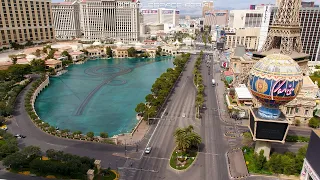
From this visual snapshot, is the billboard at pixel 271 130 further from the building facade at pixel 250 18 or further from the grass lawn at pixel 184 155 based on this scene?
the building facade at pixel 250 18

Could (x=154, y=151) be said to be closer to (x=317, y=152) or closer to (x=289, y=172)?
(x=289, y=172)

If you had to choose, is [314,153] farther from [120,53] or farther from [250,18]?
[250,18]

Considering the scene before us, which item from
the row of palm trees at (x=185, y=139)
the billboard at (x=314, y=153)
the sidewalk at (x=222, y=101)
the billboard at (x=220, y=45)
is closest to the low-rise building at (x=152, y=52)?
the billboard at (x=220, y=45)

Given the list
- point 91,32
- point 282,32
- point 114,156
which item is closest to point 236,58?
point 282,32

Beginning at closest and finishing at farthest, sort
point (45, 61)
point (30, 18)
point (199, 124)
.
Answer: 1. point (199, 124)
2. point (45, 61)
3. point (30, 18)

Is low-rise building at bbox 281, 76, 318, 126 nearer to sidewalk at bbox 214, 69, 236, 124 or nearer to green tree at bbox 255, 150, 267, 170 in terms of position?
sidewalk at bbox 214, 69, 236, 124

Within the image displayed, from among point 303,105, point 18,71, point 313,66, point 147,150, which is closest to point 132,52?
point 18,71
